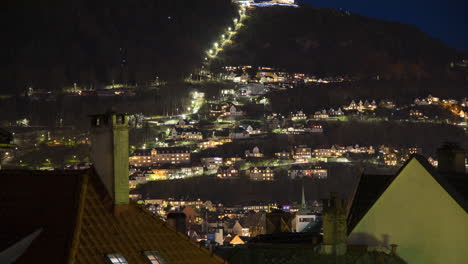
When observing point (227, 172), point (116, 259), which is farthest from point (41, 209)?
point (227, 172)

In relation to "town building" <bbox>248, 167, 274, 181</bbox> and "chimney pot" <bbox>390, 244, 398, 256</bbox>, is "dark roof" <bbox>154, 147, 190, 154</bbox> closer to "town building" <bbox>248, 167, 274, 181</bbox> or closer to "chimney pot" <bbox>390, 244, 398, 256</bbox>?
"town building" <bbox>248, 167, 274, 181</bbox>

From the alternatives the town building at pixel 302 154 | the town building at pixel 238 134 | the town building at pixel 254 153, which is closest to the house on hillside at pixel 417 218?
the town building at pixel 302 154

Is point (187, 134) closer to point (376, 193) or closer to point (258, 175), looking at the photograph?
point (258, 175)

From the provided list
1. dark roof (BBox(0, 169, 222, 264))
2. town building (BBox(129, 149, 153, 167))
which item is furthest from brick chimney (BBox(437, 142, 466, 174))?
town building (BBox(129, 149, 153, 167))

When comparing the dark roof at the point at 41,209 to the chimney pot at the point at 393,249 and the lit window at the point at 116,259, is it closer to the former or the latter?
the lit window at the point at 116,259

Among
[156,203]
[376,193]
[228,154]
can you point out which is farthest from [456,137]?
[376,193]

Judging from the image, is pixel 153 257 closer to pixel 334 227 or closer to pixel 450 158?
pixel 334 227
